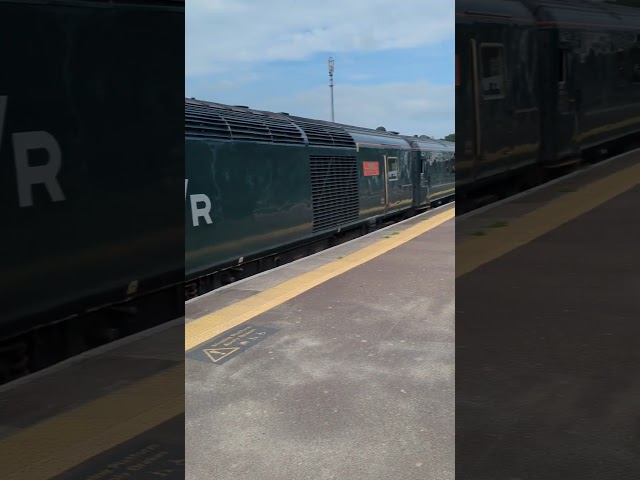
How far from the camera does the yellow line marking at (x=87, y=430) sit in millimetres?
3512

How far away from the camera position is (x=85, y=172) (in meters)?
5.30

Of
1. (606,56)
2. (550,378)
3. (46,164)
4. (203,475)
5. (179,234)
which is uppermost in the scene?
(606,56)

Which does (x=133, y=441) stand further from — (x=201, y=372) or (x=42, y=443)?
(x=201, y=372)

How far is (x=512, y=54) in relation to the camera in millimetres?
→ 3791

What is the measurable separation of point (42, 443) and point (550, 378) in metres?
3.21

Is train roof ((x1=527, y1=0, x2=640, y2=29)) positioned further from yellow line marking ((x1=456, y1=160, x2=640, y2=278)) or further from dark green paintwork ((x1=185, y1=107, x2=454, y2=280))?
dark green paintwork ((x1=185, y1=107, x2=454, y2=280))

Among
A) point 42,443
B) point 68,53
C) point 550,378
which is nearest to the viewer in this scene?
point 550,378

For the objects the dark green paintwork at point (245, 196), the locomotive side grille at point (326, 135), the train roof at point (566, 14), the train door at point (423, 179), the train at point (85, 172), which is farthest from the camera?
the train door at point (423, 179)

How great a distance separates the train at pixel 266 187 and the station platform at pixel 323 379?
1095 millimetres

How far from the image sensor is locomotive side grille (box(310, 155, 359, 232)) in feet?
38.9

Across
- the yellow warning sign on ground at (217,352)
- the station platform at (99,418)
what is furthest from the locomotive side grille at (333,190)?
the station platform at (99,418)

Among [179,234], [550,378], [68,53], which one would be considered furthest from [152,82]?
[550,378]

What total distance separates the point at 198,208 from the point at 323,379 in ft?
13.0

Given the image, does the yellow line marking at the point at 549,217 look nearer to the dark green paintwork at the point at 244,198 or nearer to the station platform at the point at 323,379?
the station platform at the point at 323,379
